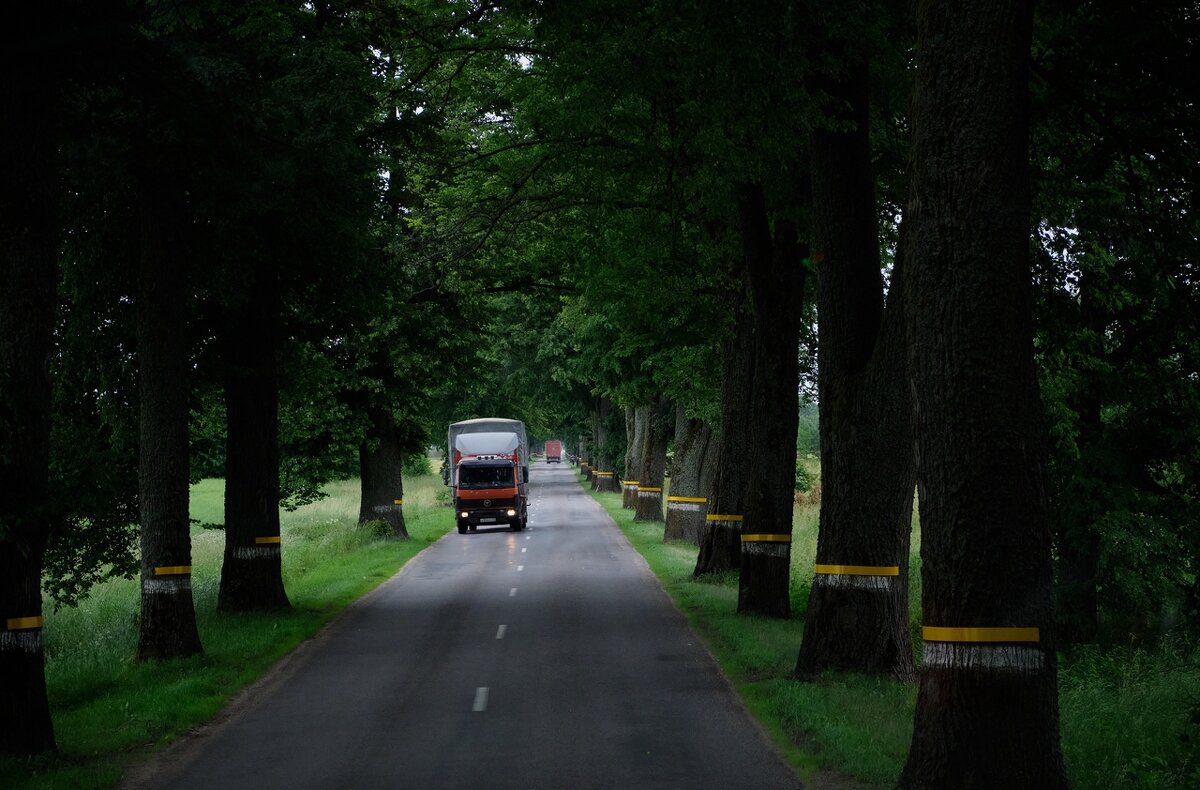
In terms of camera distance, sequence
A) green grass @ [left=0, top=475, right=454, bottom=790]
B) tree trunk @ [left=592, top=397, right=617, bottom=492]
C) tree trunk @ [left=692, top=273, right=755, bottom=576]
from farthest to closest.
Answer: tree trunk @ [left=592, top=397, right=617, bottom=492] → tree trunk @ [left=692, top=273, right=755, bottom=576] → green grass @ [left=0, top=475, right=454, bottom=790]

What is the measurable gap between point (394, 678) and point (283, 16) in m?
9.03

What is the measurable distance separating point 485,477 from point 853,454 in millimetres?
36569

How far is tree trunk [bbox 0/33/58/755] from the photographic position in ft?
36.6

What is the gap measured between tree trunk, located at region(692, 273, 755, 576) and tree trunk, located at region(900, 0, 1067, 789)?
15.2 metres

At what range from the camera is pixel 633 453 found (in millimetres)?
58125

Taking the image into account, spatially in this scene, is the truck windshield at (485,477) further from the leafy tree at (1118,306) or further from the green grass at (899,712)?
the green grass at (899,712)

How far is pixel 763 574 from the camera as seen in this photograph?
20578 millimetres

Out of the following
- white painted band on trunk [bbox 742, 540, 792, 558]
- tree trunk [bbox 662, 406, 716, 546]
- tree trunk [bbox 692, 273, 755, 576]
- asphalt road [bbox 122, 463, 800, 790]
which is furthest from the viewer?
tree trunk [bbox 662, 406, 716, 546]

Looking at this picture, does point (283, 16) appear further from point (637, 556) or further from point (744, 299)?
point (637, 556)

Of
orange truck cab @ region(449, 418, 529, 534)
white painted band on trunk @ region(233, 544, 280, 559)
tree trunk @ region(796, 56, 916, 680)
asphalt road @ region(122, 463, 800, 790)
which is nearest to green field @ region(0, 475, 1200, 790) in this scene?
asphalt road @ region(122, 463, 800, 790)

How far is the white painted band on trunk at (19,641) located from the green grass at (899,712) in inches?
265

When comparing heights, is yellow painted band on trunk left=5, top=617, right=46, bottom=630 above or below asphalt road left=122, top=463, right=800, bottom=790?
above

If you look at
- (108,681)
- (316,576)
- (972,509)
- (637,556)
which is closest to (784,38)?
(972,509)

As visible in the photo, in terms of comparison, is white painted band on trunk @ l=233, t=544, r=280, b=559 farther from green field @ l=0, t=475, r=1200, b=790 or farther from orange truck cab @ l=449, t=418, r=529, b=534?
orange truck cab @ l=449, t=418, r=529, b=534
